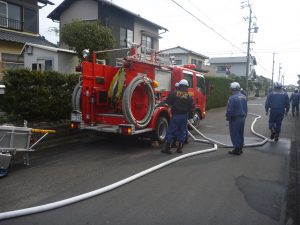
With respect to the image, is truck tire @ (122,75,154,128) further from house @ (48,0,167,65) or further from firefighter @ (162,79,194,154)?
house @ (48,0,167,65)

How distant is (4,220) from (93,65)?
15.9 ft

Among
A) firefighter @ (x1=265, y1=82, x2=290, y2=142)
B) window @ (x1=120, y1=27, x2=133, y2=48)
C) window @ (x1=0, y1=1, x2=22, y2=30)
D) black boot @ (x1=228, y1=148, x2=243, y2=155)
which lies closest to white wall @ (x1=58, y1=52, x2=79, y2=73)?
window @ (x1=0, y1=1, x2=22, y2=30)

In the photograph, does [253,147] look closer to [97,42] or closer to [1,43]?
[97,42]

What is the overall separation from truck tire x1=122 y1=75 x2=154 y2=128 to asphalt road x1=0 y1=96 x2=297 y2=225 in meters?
0.78

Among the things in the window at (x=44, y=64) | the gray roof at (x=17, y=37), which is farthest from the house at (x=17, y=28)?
the window at (x=44, y=64)

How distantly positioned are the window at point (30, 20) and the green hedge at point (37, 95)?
1491 cm

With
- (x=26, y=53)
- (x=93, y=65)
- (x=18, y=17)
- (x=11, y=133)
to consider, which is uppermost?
(x=18, y=17)

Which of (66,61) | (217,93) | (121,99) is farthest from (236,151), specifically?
(217,93)

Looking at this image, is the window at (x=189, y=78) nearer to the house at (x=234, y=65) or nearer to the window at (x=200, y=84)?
the window at (x=200, y=84)

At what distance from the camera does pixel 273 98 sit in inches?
399

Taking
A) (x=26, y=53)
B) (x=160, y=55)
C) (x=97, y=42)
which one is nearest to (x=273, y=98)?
(x=160, y=55)

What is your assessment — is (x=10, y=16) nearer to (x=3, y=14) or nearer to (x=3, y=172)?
(x=3, y=14)

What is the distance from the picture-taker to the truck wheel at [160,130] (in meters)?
8.59

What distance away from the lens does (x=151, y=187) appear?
5246 mm
